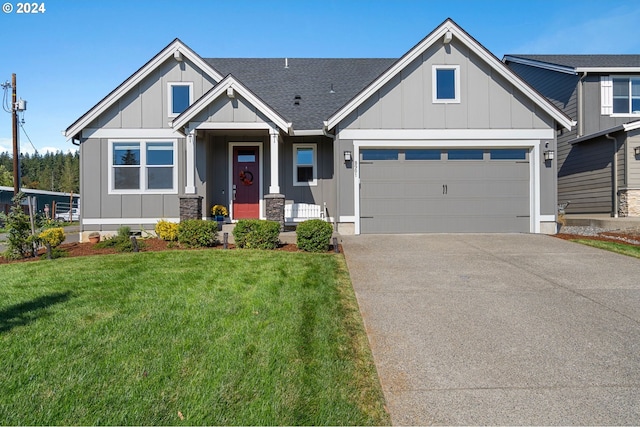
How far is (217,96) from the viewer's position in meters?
10.7

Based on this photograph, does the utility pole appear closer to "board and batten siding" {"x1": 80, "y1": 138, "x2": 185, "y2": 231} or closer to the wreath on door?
"board and batten siding" {"x1": 80, "y1": 138, "x2": 185, "y2": 231}

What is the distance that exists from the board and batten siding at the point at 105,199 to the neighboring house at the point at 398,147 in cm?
A: 3

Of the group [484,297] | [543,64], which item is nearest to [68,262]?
[484,297]

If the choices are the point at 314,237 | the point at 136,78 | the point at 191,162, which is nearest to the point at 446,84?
the point at 314,237

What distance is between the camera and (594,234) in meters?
11.2

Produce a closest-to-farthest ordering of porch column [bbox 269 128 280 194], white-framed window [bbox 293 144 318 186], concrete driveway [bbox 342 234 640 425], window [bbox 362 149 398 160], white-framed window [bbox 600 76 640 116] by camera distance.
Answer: concrete driveway [bbox 342 234 640 425]
porch column [bbox 269 128 280 194]
window [bbox 362 149 398 160]
white-framed window [bbox 293 144 318 186]
white-framed window [bbox 600 76 640 116]

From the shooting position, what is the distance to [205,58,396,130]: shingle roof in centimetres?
1298

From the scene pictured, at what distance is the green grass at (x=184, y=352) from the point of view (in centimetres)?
254

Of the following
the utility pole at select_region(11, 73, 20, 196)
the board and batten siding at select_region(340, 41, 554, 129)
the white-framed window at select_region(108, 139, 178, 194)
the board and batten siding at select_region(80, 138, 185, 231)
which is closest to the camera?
the board and batten siding at select_region(340, 41, 554, 129)

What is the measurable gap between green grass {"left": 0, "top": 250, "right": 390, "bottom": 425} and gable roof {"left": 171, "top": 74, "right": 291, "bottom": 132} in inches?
235

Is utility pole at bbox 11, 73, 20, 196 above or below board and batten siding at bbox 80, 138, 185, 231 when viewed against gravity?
above

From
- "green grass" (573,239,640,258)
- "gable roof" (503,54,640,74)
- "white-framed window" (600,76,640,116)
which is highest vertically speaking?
"gable roof" (503,54,640,74)

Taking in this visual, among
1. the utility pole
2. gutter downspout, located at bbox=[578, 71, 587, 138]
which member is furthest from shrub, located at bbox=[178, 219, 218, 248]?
the utility pole

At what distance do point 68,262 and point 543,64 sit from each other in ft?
64.4
